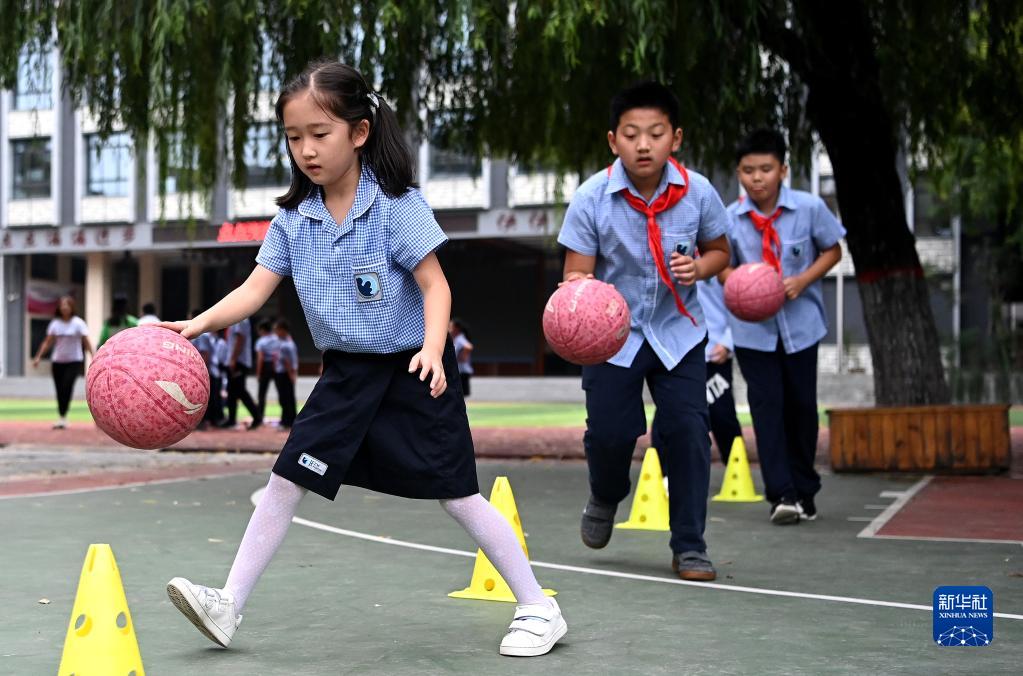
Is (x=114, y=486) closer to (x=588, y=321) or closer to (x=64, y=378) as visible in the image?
(x=588, y=321)

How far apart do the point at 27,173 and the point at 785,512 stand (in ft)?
148

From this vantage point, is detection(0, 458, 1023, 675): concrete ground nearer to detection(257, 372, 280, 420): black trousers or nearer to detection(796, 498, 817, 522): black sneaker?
detection(796, 498, 817, 522): black sneaker

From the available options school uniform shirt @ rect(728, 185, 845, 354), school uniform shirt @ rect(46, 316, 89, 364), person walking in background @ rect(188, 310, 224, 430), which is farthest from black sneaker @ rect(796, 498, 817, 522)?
school uniform shirt @ rect(46, 316, 89, 364)

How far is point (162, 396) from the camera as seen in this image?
4.04 m

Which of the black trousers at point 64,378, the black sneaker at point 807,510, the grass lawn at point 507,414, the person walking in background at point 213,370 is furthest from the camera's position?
the grass lawn at point 507,414

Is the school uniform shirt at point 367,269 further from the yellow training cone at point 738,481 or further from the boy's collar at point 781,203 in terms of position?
the yellow training cone at point 738,481

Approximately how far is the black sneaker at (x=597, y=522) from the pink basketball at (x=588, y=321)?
0.91m

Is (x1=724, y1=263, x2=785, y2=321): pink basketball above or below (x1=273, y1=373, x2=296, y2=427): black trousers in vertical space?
above

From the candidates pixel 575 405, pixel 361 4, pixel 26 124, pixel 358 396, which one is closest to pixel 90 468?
pixel 361 4

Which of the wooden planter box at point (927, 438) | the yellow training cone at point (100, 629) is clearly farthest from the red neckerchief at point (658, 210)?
the wooden planter box at point (927, 438)

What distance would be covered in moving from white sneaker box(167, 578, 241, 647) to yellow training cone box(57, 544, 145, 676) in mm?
276

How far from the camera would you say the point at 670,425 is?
18.8ft

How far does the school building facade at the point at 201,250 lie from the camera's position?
3919 cm

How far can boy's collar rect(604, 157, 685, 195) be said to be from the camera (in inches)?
227
